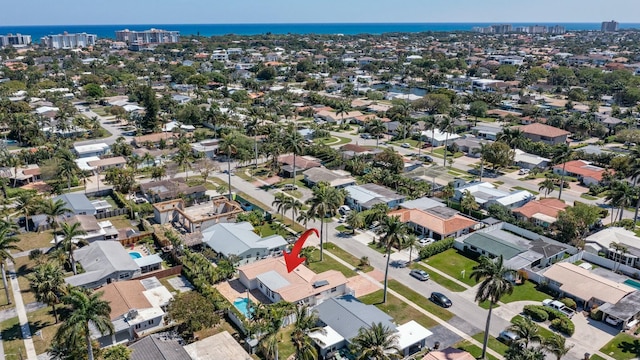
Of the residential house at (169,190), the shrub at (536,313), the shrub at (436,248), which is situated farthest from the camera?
the residential house at (169,190)

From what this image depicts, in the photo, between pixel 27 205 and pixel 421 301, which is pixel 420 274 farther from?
pixel 27 205

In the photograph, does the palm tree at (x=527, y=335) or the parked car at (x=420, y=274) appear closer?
the palm tree at (x=527, y=335)

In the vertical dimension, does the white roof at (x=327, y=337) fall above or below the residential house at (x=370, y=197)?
below

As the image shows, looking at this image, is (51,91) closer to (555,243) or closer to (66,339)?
(66,339)

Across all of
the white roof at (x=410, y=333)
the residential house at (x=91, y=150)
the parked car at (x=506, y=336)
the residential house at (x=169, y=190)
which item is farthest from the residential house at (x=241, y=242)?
the residential house at (x=91, y=150)

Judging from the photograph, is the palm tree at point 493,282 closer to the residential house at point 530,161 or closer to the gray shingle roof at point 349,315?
the gray shingle roof at point 349,315
